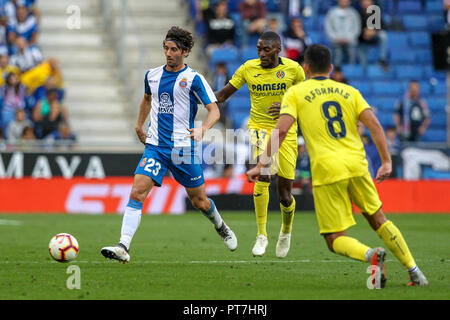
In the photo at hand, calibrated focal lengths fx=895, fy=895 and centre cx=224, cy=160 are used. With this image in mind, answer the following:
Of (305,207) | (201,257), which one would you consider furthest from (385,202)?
(201,257)

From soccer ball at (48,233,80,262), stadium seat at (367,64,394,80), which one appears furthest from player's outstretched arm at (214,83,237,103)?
stadium seat at (367,64,394,80)

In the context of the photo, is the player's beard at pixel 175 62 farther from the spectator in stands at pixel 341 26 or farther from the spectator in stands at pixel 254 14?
the spectator in stands at pixel 341 26

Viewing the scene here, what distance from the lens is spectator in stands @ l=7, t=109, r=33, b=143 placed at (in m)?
21.1

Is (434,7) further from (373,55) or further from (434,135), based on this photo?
(434,135)

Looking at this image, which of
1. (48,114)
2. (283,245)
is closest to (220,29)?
(48,114)

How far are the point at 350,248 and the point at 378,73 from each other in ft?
58.2

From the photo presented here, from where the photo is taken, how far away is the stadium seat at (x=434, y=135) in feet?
79.0

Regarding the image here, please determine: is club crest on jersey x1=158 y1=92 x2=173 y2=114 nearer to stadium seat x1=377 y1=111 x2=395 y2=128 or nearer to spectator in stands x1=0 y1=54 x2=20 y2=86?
spectator in stands x1=0 y1=54 x2=20 y2=86

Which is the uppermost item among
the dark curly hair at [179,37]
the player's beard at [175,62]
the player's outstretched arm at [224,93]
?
the dark curly hair at [179,37]

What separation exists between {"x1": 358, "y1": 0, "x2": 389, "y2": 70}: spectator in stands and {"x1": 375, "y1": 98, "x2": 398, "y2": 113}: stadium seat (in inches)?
43.1

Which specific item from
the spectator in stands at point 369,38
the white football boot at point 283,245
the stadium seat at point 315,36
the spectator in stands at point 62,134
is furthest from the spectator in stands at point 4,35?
the white football boot at point 283,245

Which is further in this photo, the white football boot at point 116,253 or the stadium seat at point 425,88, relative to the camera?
the stadium seat at point 425,88

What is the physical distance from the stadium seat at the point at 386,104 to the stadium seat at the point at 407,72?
97 centimetres
